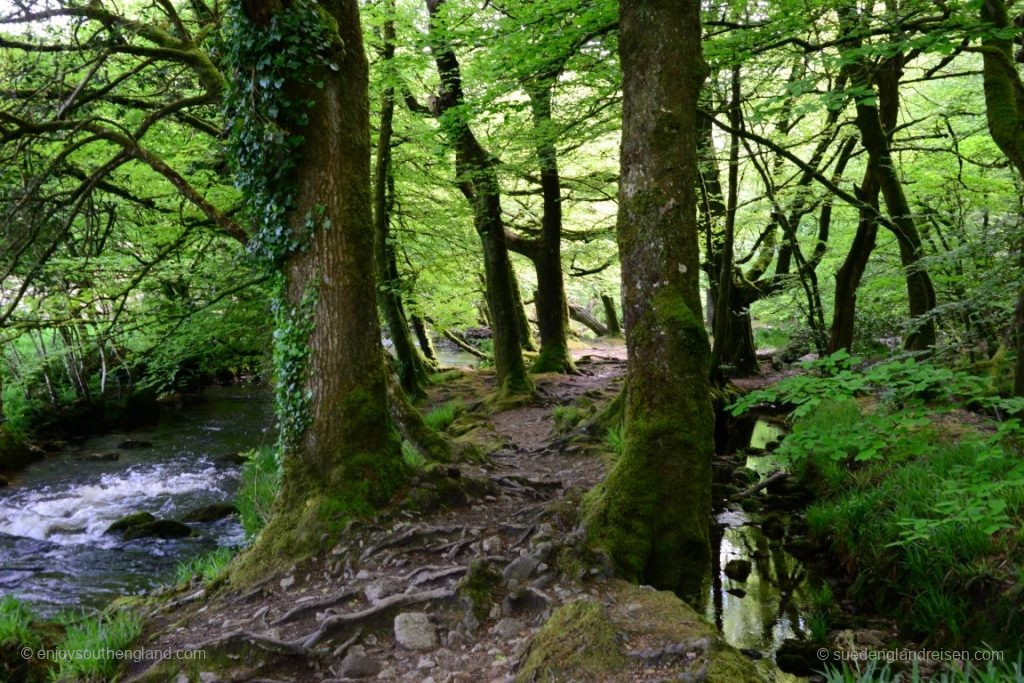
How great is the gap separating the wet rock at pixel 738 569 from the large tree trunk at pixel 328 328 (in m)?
3.48

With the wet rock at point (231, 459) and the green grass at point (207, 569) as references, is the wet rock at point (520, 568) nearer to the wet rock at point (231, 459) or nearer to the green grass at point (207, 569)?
the green grass at point (207, 569)

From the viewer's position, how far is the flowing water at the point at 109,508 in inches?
295

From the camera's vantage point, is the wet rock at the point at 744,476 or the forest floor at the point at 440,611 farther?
the wet rock at the point at 744,476

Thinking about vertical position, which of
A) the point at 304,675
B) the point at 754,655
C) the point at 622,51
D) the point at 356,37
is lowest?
the point at 754,655

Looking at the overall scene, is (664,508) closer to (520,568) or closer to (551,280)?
(520,568)

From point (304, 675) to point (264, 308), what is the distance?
7363mm

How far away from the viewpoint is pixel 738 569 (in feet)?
20.6

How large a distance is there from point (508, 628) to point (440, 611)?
1.67 feet

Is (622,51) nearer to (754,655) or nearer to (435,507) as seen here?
(435,507)

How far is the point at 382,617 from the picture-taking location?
4.20 meters

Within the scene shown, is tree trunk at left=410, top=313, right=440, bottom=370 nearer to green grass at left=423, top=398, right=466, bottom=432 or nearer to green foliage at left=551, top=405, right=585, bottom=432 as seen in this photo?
green grass at left=423, top=398, right=466, bottom=432

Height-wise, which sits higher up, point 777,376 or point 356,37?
point 356,37

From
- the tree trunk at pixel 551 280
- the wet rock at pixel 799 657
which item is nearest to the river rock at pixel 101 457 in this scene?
the tree trunk at pixel 551 280

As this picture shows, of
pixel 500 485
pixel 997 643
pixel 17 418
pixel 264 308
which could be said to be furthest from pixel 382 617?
pixel 17 418
